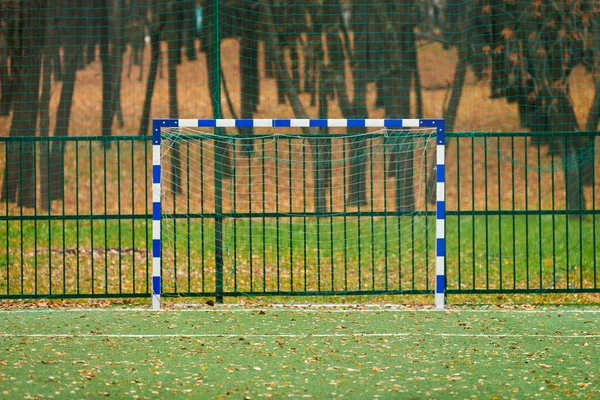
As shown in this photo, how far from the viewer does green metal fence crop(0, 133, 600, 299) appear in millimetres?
11422

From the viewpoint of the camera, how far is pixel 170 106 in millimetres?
25734

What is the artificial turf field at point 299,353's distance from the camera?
704cm

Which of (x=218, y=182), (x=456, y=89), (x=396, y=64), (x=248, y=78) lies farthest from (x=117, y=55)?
(x=218, y=182)

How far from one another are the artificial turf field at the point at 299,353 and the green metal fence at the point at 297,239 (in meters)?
0.90

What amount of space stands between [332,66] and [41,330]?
17549 millimetres

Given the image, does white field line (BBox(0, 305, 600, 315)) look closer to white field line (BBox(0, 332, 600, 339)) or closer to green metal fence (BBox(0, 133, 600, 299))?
green metal fence (BBox(0, 133, 600, 299))

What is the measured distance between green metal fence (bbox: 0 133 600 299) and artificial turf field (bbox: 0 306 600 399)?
0.90 metres

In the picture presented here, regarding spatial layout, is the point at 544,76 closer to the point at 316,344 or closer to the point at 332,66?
the point at 332,66

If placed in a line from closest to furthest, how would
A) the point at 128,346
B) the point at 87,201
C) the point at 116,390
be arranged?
1. the point at 116,390
2. the point at 128,346
3. the point at 87,201

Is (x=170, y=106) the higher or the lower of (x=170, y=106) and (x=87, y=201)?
the higher

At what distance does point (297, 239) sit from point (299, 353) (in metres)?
9.02

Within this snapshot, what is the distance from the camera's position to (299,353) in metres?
8.38

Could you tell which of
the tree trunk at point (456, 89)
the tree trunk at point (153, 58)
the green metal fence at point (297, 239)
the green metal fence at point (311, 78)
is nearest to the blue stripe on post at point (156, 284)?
the green metal fence at point (297, 239)

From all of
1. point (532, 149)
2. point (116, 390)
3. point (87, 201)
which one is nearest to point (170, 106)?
point (87, 201)
